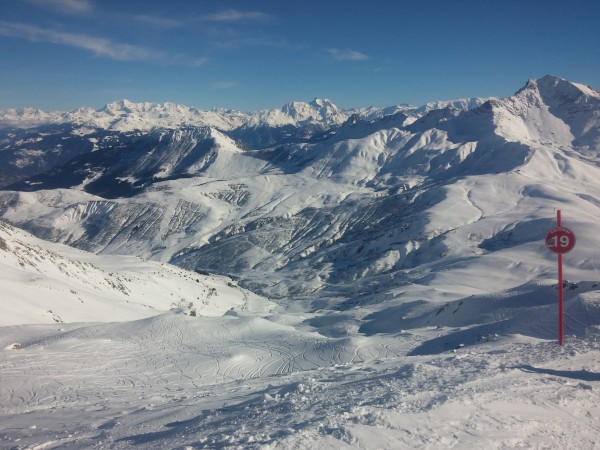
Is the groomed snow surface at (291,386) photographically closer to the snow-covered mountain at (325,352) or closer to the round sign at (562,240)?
the snow-covered mountain at (325,352)

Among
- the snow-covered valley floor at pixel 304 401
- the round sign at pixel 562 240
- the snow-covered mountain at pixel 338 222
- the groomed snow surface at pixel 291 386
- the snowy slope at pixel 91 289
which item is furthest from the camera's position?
the snow-covered mountain at pixel 338 222

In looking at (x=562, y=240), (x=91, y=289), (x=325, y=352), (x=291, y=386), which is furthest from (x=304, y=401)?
(x=91, y=289)

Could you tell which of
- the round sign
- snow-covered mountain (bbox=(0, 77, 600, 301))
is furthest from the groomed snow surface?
snow-covered mountain (bbox=(0, 77, 600, 301))

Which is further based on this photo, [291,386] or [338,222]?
[338,222]

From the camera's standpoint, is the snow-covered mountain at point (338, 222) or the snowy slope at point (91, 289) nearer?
the snowy slope at point (91, 289)

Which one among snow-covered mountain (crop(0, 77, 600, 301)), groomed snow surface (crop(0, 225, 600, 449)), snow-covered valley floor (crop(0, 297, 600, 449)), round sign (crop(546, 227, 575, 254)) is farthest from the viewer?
snow-covered mountain (crop(0, 77, 600, 301))

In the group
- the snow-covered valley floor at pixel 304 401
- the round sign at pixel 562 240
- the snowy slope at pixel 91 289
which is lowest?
the snowy slope at pixel 91 289

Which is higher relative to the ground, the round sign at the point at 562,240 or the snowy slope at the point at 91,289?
the round sign at the point at 562,240

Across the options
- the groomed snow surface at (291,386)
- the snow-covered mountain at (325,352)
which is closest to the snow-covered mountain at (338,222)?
the snow-covered mountain at (325,352)

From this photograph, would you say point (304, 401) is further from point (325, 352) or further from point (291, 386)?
point (325, 352)

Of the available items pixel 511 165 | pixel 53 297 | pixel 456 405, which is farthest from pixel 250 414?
pixel 511 165

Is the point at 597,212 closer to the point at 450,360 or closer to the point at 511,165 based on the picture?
the point at 511,165

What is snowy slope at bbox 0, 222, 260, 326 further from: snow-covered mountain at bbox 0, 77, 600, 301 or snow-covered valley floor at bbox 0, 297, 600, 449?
snow-covered mountain at bbox 0, 77, 600, 301
